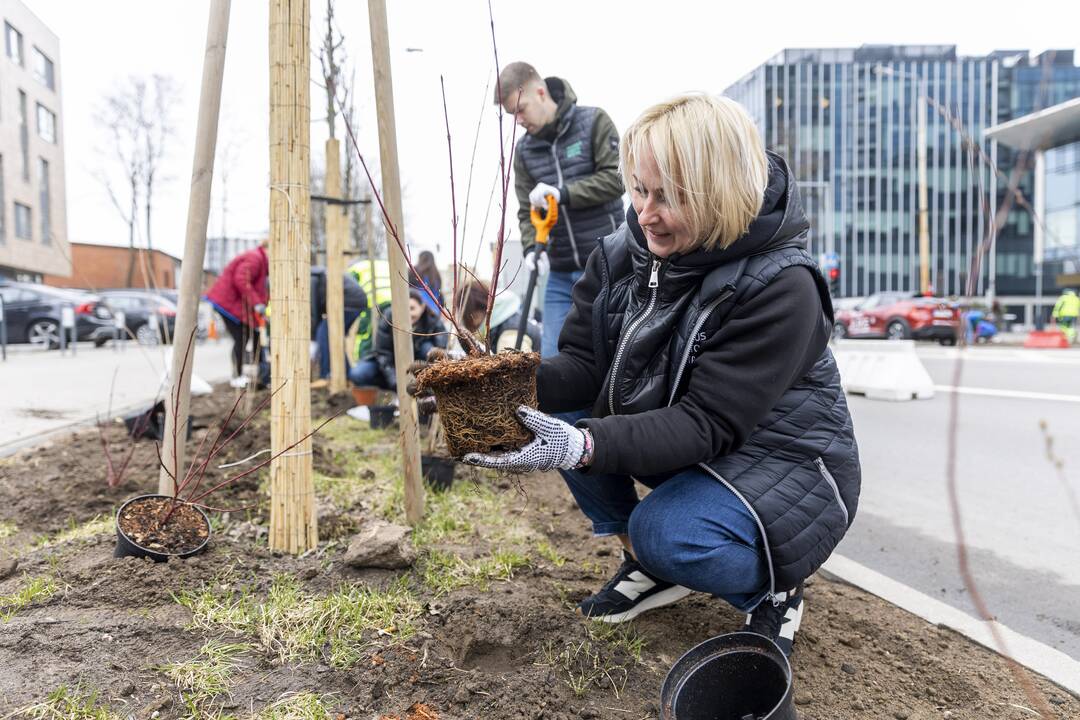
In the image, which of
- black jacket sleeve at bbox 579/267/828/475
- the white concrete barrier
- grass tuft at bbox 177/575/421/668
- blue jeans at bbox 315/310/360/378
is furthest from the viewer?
the white concrete barrier

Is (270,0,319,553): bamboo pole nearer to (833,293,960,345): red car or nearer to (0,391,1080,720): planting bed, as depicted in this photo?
(0,391,1080,720): planting bed

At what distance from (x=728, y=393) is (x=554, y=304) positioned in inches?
91.3

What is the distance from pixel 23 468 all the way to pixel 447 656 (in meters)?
2.90

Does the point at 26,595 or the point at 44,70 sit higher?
the point at 44,70

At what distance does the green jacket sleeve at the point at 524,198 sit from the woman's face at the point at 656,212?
2.25 m

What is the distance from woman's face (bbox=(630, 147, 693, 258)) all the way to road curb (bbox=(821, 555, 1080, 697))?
118 cm

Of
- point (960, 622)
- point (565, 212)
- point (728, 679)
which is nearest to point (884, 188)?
point (565, 212)

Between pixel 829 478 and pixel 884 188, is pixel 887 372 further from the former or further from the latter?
pixel 884 188

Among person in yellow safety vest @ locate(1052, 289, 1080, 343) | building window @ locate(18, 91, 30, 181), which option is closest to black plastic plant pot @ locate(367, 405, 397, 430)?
person in yellow safety vest @ locate(1052, 289, 1080, 343)

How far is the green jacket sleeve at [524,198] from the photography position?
4.04 metres

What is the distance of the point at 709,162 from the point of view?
5.47 feet

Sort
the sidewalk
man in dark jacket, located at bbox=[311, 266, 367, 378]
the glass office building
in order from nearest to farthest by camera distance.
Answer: the sidewalk < man in dark jacket, located at bbox=[311, 266, 367, 378] < the glass office building

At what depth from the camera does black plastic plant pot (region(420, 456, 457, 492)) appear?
3.42 m

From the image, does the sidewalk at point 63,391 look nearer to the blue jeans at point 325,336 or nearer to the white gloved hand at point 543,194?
the blue jeans at point 325,336
